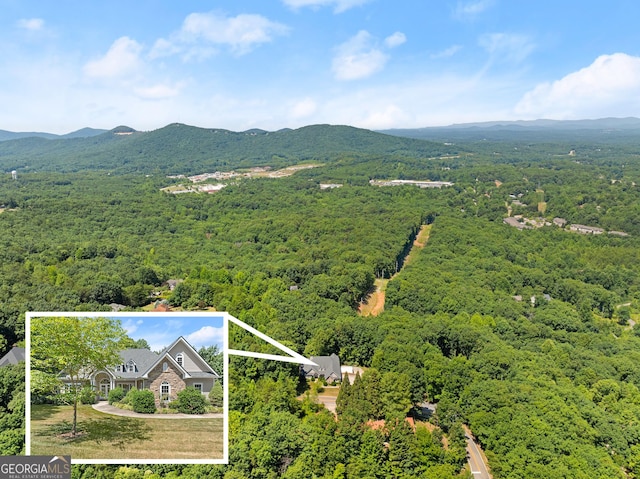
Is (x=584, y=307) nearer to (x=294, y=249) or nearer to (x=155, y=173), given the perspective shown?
(x=294, y=249)

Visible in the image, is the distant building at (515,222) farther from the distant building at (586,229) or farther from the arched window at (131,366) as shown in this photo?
the arched window at (131,366)

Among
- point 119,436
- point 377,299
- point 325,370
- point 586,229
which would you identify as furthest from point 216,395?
point 586,229

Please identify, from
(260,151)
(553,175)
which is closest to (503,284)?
(553,175)

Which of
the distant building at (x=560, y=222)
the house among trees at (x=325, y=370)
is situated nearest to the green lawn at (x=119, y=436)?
the house among trees at (x=325, y=370)

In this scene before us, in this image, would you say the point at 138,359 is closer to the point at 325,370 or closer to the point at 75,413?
the point at 75,413

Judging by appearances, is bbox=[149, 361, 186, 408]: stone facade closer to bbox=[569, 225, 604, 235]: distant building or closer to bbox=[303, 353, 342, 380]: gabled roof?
bbox=[303, 353, 342, 380]: gabled roof

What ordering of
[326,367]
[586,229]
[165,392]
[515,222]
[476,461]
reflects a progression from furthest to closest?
[515,222] → [586,229] → [326,367] → [476,461] → [165,392]

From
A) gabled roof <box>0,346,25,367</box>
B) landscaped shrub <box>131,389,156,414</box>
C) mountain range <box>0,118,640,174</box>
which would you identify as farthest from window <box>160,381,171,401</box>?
mountain range <box>0,118,640,174</box>
